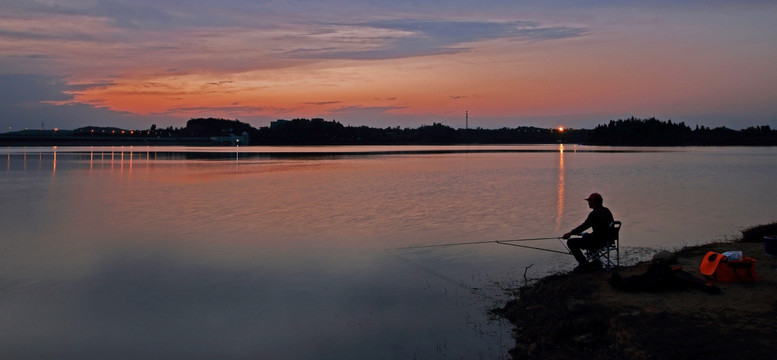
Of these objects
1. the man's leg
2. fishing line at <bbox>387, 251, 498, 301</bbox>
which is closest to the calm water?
fishing line at <bbox>387, 251, 498, 301</bbox>

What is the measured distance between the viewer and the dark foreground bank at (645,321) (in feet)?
18.8

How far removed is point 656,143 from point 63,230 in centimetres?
17705

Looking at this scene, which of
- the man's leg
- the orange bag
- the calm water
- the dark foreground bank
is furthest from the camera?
the man's leg

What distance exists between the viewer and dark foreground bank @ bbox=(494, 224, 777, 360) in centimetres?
573

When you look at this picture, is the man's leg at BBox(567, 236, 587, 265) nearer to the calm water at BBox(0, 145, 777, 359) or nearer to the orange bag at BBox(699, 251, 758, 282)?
the calm water at BBox(0, 145, 777, 359)

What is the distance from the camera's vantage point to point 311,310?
8.73 meters

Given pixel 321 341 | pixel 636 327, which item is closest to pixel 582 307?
pixel 636 327

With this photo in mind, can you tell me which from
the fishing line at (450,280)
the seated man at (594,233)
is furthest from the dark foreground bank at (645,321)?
the fishing line at (450,280)

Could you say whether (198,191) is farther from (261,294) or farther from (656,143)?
(656,143)

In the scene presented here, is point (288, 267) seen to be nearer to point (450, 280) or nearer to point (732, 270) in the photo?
point (450, 280)

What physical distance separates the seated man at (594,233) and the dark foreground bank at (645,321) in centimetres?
62

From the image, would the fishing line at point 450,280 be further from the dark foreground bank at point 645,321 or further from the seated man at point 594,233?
the seated man at point 594,233

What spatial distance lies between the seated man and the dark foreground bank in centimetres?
62

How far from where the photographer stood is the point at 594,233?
9.24 meters
